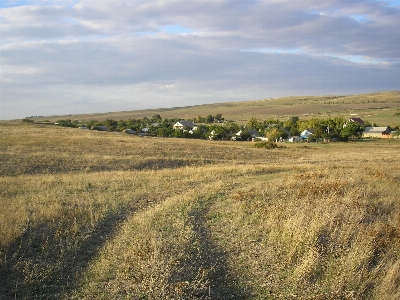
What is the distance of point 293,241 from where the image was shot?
7.19m

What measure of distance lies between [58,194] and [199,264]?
27.3 feet

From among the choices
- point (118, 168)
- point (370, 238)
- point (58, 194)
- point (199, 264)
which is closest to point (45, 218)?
point (58, 194)

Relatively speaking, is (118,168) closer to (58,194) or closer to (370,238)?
(58,194)

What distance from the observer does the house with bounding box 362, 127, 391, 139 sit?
294 feet

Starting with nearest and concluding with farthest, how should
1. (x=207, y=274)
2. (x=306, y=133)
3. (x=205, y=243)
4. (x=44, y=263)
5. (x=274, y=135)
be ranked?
(x=207, y=274), (x=44, y=263), (x=205, y=243), (x=274, y=135), (x=306, y=133)

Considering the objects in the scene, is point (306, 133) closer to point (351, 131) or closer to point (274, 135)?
point (274, 135)

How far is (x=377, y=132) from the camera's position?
91.3 meters

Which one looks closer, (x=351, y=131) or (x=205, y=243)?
(x=205, y=243)

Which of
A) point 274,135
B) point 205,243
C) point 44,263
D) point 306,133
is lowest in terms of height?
point 306,133

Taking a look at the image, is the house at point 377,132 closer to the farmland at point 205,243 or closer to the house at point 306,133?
the house at point 306,133

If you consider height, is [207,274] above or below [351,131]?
above

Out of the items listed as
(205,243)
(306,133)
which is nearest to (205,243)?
(205,243)

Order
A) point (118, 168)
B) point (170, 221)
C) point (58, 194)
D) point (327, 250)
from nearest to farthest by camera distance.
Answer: point (327, 250) < point (170, 221) < point (58, 194) < point (118, 168)

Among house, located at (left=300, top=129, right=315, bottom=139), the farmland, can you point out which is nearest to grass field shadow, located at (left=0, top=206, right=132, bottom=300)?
the farmland
